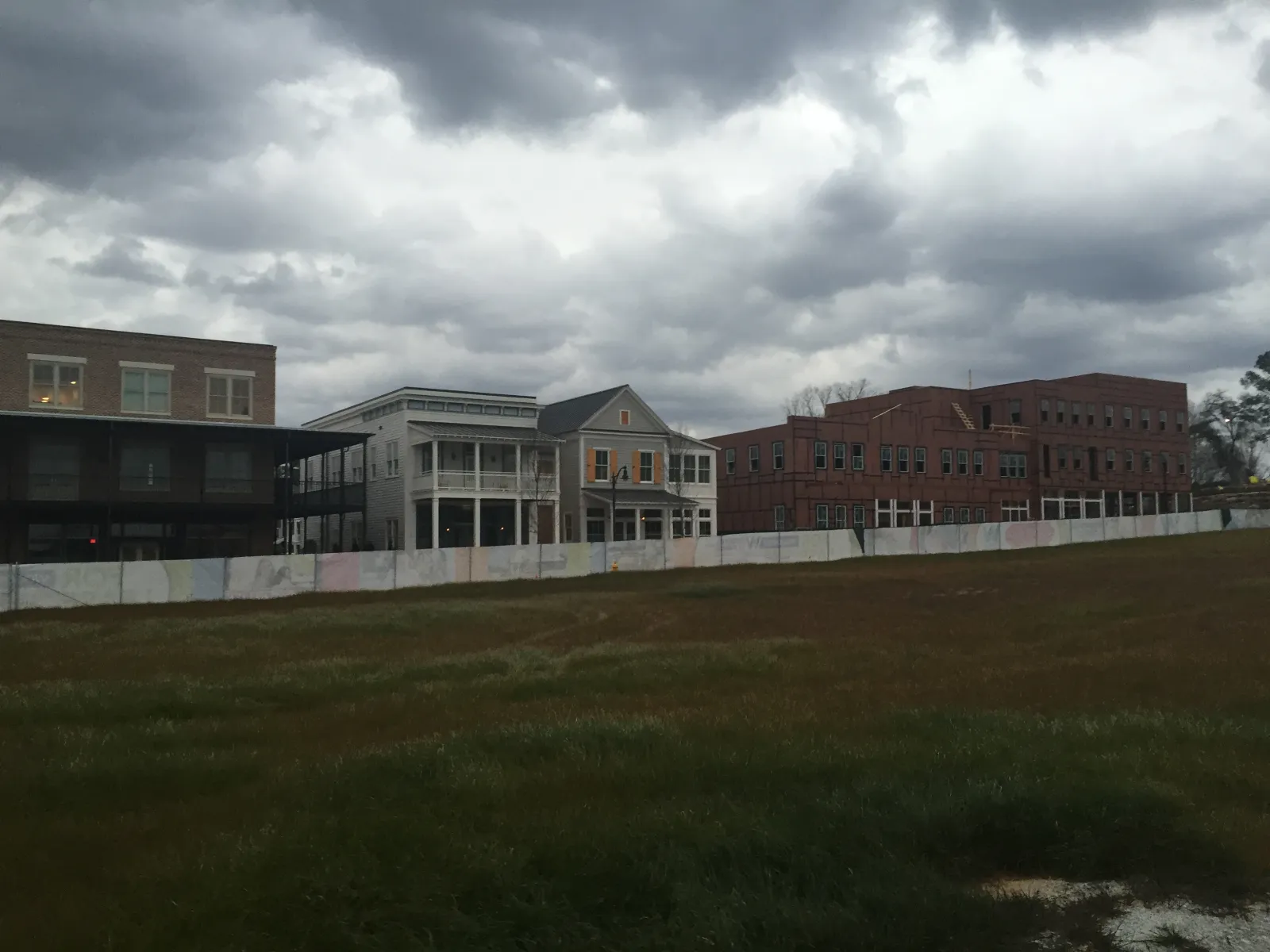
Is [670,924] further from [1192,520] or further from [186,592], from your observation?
[1192,520]

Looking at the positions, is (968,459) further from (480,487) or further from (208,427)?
(208,427)

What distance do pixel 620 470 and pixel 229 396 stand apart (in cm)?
2160

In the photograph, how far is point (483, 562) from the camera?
46.0m

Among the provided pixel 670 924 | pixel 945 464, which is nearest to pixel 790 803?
pixel 670 924

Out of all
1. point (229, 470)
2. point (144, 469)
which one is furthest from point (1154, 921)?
point (229, 470)

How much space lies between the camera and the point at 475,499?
5584cm

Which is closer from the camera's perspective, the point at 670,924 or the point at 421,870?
the point at 670,924

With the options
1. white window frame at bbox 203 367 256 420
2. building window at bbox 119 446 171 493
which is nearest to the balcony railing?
white window frame at bbox 203 367 256 420

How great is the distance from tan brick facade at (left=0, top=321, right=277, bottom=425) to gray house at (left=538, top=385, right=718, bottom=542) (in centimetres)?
1808

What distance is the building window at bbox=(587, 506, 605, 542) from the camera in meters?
61.9

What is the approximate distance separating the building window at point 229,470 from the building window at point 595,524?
65.8 feet

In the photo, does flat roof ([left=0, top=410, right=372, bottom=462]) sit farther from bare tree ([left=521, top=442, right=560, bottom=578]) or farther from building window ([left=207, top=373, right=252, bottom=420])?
bare tree ([left=521, top=442, right=560, bottom=578])

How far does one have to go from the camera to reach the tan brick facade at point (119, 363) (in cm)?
4481

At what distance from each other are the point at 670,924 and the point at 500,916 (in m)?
1.05
